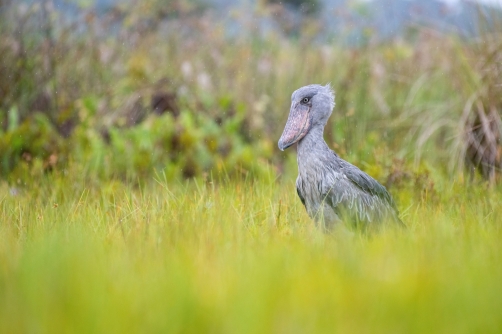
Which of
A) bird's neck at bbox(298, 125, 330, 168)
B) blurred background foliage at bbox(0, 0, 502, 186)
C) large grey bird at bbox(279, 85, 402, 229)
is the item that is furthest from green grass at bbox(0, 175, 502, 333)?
blurred background foliage at bbox(0, 0, 502, 186)

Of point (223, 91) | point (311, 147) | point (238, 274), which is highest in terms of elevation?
point (311, 147)

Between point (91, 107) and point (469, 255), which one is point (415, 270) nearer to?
point (469, 255)

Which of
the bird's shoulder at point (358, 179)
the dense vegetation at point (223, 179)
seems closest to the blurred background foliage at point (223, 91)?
the dense vegetation at point (223, 179)

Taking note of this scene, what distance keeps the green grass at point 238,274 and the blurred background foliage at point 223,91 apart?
1428 mm

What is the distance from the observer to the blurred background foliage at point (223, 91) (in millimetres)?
5004

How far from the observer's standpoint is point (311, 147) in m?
3.30

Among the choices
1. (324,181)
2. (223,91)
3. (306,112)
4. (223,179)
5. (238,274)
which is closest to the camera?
(238,274)

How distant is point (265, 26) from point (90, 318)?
6.54 meters

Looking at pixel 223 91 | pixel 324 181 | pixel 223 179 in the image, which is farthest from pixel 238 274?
pixel 223 91

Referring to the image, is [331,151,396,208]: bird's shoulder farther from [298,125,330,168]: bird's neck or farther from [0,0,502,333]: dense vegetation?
[0,0,502,333]: dense vegetation

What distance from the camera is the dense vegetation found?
6.31ft

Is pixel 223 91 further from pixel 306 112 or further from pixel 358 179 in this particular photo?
pixel 358 179

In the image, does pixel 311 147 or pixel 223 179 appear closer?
pixel 311 147

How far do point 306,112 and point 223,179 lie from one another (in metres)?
1.55
